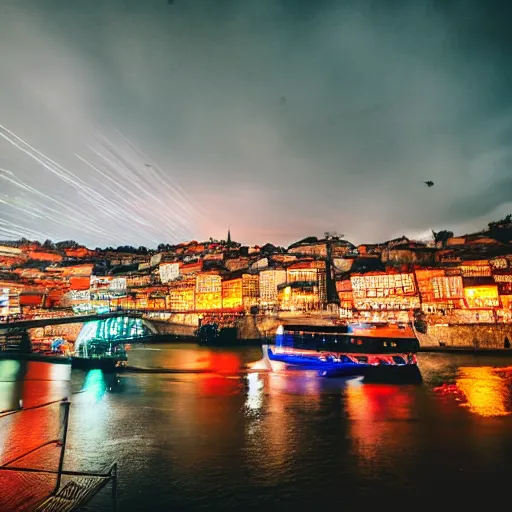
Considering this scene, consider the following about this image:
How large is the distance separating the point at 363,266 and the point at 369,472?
57.8m

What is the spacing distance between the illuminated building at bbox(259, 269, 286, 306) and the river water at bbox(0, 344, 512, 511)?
3538 cm

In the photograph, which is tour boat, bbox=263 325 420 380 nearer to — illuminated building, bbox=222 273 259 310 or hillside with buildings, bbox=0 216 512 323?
hillside with buildings, bbox=0 216 512 323

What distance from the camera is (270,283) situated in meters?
64.7

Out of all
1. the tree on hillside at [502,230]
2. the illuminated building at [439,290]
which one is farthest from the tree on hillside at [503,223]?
the illuminated building at [439,290]

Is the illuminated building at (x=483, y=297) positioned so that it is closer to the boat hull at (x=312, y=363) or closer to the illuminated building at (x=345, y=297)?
the illuminated building at (x=345, y=297)

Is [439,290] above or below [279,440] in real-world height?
above

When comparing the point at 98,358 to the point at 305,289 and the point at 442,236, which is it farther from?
the point at 442,236

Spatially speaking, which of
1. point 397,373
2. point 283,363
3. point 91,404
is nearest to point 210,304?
point 283,363

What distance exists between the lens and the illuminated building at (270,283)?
210 feet

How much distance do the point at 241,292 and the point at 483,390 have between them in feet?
141

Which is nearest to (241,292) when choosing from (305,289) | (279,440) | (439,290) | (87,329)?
(305,289)

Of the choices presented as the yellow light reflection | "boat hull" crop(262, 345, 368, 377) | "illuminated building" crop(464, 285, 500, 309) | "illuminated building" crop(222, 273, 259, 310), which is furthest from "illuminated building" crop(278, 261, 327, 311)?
the yellow light reflection

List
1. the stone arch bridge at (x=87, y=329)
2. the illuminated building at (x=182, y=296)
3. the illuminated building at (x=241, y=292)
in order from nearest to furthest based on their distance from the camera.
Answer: the stone arch bridge at (x=87, y=329), the illuminated building at (x=241, y=292), the illuminated building at (x=182, y=296)

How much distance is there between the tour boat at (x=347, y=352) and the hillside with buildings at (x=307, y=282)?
20.6 m
